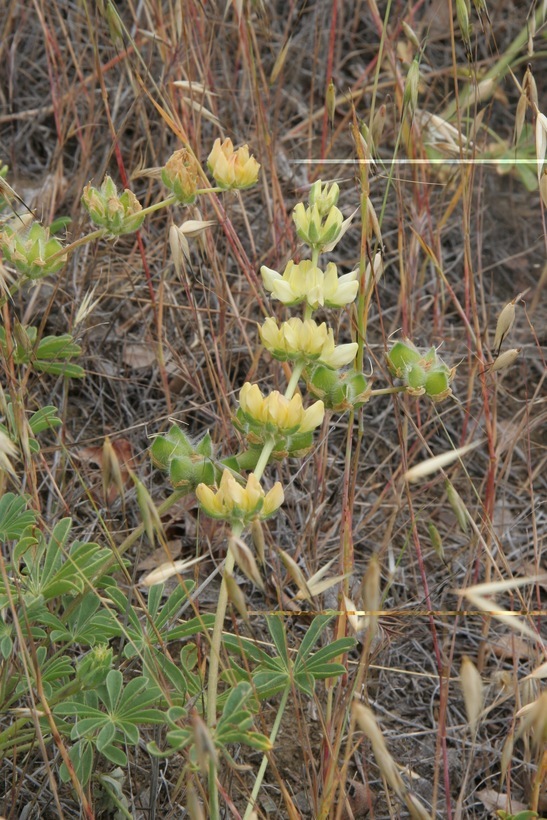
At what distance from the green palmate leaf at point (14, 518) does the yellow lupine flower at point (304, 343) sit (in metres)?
0.43

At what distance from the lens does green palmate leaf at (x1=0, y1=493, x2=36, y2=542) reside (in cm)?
128

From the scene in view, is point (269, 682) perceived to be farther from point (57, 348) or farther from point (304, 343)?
point (57, 348)

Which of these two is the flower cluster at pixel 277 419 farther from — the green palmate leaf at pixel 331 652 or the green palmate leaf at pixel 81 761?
the green palmate leaf at pixel 81 761

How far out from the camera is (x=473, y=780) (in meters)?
1.54

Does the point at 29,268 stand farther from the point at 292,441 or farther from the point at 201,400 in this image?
the point at 201,400

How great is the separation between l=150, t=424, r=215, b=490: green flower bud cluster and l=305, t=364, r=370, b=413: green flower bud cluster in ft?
0.55

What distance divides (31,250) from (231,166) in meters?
0.35

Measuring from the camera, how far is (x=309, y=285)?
1.21m

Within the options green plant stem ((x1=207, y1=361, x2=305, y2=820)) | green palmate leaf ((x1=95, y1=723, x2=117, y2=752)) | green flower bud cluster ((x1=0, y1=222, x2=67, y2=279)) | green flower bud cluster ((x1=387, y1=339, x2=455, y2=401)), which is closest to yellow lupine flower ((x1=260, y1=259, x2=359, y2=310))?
green flower bud cluster ((x1=387, y1=339, x2=455, y2=401))

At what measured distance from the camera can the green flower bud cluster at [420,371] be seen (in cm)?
126

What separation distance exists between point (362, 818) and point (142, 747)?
1.29 ft

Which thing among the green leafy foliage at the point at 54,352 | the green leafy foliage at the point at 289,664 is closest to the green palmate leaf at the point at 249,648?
the green leafy foliage at the point at 289,664

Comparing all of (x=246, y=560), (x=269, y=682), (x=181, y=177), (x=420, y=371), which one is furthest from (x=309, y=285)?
(x=269, y=682)

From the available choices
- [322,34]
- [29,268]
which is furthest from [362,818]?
[322,34]
